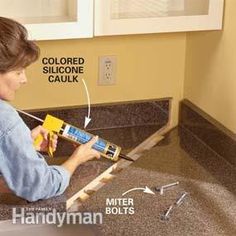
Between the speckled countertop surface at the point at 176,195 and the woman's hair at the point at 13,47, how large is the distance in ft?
1.43

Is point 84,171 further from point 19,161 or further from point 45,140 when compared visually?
point 19,161

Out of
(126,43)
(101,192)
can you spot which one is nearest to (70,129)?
(101,192)

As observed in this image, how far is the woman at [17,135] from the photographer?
1.32 meters

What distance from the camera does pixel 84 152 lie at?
1627 mm

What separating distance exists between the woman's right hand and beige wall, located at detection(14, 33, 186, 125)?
38 centimetres

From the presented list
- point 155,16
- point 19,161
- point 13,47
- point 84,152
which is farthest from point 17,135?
point 155,16

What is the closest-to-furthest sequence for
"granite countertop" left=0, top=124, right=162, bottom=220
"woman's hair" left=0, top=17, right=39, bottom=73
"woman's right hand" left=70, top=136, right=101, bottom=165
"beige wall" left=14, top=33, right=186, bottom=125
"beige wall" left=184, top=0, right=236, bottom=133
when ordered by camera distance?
1. "woman's hair" left=0, top=17, right=39, bottom=73
2. "granite countertop" left=0, top=124, right=162, bottom=220
3. "woman's right hand" left=70, top=136, right=101, bottom=165
4. "beige wall" left=184, top=0, right=236, bottom=133
5. "beige wall" left=14, top=33, right=186, bottom=125

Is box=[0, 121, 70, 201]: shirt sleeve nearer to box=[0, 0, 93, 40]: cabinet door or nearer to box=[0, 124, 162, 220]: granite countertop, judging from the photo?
box=[0, 124, 162, 220]: granite countertop

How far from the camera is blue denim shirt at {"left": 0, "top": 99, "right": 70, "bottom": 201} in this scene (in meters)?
1.33

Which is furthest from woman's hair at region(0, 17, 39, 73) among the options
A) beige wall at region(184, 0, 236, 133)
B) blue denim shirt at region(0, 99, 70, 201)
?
beige wall at region(184, 0, 236, 133)

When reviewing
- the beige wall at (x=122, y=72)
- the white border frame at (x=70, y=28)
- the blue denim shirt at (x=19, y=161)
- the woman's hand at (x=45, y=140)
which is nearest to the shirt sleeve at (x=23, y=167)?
the blue denim shirt at (x=19, y=161)

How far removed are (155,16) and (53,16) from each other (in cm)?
31

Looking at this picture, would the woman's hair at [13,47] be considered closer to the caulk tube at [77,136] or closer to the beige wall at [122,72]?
the caulk tube at [77,136]

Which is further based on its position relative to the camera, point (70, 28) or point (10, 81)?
point (70, 28)
